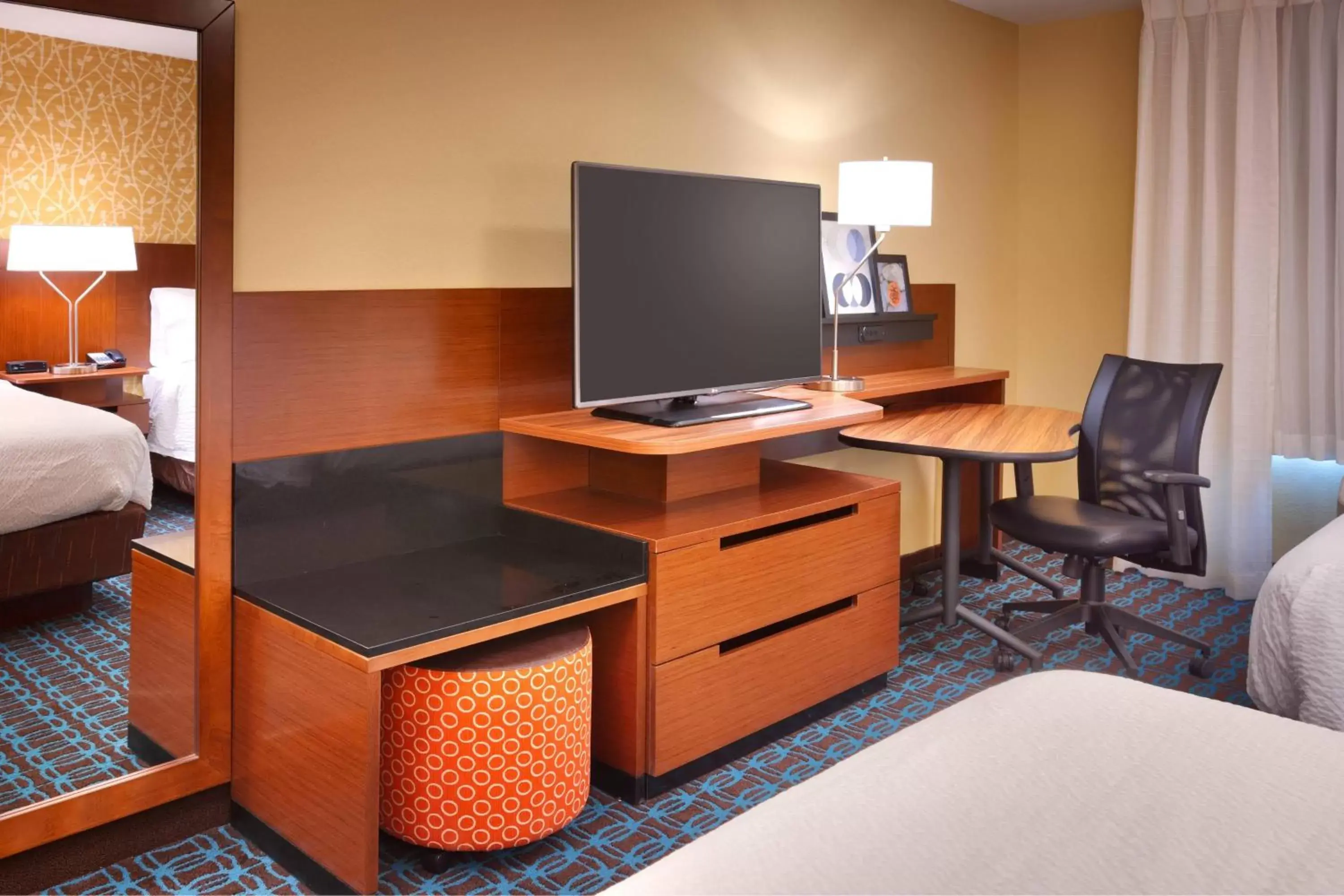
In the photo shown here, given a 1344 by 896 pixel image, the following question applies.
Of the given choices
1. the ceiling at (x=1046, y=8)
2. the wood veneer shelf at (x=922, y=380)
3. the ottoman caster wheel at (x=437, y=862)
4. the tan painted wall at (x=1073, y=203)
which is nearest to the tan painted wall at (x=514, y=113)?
the ceiling at (x=1046, y=8)

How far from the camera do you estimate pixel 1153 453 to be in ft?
11.6

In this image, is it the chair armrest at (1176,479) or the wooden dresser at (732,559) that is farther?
the chair armrest at (1176,479)

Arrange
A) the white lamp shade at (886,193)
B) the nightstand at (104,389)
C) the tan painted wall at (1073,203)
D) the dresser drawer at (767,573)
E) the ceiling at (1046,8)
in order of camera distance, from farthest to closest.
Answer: the tan painted wall at (1073,203)
the ceiling at (1046,8)
the white lamp shade at (886,193)
the dresser drawer at (767,573)
the nightstand at (104,389)

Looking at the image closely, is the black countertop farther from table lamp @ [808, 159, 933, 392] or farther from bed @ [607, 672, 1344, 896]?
table lamp @ [808, 159, 933, 392]

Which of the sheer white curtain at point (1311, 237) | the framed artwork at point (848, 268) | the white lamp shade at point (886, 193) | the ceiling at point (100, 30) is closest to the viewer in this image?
the ceiling at point (100, 30)

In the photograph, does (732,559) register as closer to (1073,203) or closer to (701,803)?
(701,803)

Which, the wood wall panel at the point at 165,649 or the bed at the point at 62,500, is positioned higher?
the bed at the point at 62,500

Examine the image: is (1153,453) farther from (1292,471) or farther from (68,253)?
(68,253)

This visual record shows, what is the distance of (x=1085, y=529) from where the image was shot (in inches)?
132

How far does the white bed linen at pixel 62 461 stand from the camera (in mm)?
2152

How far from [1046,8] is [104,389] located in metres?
3.97

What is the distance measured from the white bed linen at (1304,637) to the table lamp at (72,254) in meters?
2.55

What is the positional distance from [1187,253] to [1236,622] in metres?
1.46

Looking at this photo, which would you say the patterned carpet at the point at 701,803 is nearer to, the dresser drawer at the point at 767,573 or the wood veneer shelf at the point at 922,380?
the dresser drawer at the point at 767,573
